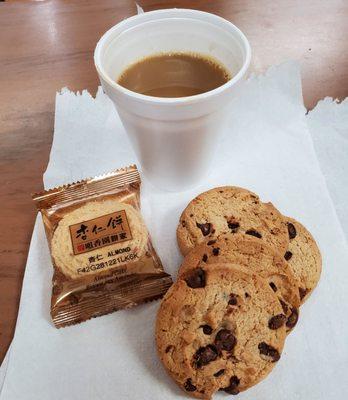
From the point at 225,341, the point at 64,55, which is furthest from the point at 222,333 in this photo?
the point at 64,55

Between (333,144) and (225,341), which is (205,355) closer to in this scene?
(225,341)

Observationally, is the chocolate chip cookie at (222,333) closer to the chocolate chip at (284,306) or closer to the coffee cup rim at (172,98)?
the chocolate chip at (284,306)

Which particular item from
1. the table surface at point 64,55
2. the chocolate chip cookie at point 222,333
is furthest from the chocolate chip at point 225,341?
the table surface at point 64,55

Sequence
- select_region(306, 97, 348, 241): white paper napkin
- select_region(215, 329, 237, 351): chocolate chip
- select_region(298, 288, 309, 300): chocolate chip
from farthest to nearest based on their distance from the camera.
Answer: select_region(306, 97, 348, 241): white paper napkin
select_region(298, 288, 309, 300): chocolate chip
select_region(215, 329, 237, 351): chocolate chip

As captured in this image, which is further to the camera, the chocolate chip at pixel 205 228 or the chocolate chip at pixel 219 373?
the chocolate chip at pixel 205 228

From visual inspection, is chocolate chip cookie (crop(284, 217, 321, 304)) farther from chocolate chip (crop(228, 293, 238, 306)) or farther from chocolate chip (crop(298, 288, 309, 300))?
chocolate chip (crop(228, 293, 238, 306))

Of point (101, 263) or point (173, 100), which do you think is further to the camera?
point (101, 263)

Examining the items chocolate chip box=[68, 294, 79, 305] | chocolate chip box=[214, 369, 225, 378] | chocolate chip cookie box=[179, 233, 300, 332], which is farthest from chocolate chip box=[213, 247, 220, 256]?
chocolate chip box=[68, 294, 79, 305]
